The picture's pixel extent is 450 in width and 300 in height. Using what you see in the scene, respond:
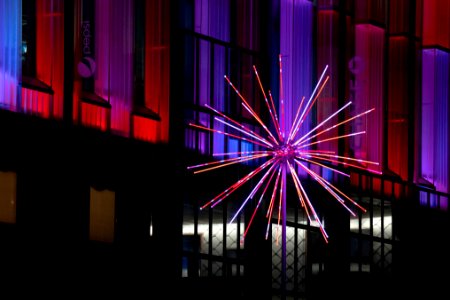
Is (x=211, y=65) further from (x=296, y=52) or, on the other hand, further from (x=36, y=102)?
(x=36, y=102)

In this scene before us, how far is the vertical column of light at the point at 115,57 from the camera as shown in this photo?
2483 centimetres

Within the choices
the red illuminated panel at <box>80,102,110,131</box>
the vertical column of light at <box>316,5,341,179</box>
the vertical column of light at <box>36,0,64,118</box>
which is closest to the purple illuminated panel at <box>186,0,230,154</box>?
the red illuminated panel at <box>80,102,110,131</box>

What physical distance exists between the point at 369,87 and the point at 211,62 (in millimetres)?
7641

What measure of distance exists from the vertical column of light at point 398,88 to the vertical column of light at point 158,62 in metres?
10.7

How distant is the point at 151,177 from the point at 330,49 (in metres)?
8.82

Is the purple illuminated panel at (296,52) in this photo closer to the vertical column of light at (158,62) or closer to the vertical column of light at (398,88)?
the vertical column of light at (398,88)

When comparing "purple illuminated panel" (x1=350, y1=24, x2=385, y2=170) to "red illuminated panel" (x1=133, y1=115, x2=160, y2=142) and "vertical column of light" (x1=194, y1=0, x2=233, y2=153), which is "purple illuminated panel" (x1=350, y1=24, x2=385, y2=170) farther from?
"red illuminated panel" (x1=133, y1=115, x2=160, y2=142)

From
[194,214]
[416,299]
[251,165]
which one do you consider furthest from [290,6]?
[416,299]

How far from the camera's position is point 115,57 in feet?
82.9

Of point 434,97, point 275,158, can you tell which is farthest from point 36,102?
point 434,97

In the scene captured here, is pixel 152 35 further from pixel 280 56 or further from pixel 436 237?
pixel 436 237

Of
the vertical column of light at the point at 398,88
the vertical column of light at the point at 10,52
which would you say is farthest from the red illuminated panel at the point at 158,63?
the vertical column of light at the point at 398,88

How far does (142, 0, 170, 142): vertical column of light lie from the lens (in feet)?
86.9

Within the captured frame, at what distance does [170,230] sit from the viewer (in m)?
26.3
